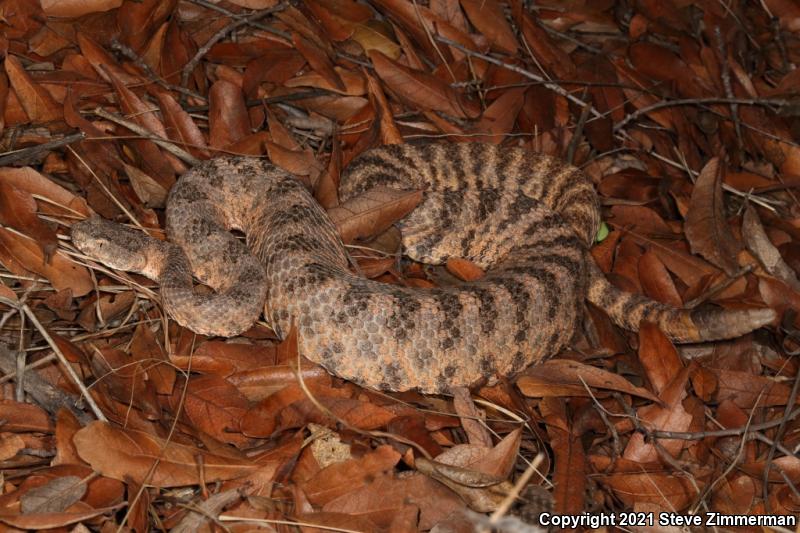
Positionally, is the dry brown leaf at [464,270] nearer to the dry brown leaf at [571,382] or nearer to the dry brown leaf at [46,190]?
the dry brown leaf at [571,382]

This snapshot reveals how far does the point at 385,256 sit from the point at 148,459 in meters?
2.20

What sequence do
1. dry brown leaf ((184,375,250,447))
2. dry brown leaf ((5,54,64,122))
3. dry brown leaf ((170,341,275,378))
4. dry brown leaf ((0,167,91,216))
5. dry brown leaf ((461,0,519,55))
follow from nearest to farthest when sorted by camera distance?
1. dry brown leaf ((184,375,250,447))
2. dry brown leaf ((170,341,275,378))
3. dry brown leaf ((0,167,91,216))
4. dry brown leaf ((5,54,64,122))
5. dry brown leaf ((461,0,519,55))

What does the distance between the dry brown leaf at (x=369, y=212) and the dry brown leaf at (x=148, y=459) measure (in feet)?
6.24

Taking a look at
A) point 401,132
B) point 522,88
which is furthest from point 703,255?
point 401,132

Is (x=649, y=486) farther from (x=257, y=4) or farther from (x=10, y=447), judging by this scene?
(x=257, y=4)

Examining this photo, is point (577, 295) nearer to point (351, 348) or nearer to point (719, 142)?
point (351, 348)

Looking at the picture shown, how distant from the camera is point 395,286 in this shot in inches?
205

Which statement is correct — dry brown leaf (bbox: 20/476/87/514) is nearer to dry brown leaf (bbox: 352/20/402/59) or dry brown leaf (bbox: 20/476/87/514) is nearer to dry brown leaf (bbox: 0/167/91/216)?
dry brown leaf (bbox: 0/167/91/216)

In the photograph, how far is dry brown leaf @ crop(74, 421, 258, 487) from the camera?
4.02 meters

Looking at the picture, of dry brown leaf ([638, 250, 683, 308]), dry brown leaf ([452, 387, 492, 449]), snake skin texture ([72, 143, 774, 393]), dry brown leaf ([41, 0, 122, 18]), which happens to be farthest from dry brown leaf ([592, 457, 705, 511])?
dry brown leaf ([41, 0, 122, 18])

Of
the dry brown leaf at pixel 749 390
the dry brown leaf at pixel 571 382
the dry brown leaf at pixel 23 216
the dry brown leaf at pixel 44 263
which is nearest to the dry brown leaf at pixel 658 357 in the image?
the dry brown leaf at pixel 571 382

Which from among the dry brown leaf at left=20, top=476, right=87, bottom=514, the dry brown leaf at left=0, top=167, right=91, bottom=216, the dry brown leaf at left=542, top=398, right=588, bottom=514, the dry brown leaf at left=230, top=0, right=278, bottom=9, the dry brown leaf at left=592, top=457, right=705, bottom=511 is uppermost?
the dry brown leaf at left=230, top=0, right=278, bottom=9

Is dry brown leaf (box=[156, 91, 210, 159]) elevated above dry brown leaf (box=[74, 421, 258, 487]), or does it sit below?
above

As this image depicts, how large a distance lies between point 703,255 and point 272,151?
2966mm
